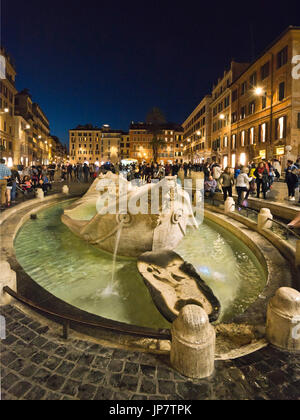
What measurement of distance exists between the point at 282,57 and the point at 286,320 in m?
32.8

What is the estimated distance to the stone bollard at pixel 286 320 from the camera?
3.38m

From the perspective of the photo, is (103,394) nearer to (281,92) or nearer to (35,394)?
(35,394)

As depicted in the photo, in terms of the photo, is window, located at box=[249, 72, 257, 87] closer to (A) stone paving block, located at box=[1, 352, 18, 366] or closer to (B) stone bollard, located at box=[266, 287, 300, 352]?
(B) stone bollard, located at box=[266, 287, 300, 352]

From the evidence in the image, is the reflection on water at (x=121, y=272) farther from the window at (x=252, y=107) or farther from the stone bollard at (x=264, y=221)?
the window at (x=252, y=107)

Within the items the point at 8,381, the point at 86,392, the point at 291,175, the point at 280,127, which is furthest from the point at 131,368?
the point at 280,127

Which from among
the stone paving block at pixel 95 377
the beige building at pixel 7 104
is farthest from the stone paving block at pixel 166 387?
the beige building at pixel 7 104

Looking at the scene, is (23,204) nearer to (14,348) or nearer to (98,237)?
(98,237)

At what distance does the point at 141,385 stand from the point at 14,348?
1.71m

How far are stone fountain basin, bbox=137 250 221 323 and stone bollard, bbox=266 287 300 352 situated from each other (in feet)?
4.56

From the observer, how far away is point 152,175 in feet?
79.0

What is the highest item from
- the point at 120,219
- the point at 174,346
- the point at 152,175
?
the point at 152,175

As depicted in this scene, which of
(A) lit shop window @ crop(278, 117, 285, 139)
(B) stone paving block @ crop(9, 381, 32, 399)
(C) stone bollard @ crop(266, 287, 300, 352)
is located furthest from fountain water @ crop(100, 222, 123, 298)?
(A) lit shop window @ crop(278, 117, 285, 139)

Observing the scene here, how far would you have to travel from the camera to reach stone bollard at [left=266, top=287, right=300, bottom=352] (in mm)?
3375
